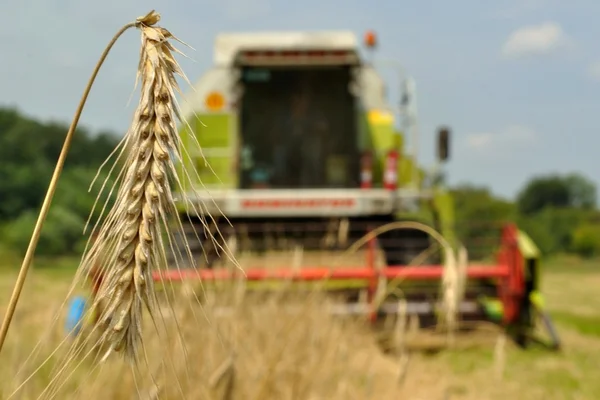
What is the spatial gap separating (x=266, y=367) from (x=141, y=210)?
1.42 meters

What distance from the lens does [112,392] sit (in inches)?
59.2

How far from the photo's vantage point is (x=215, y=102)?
24.1 ft

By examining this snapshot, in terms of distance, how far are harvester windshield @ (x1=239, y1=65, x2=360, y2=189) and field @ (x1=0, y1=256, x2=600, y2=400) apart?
8.41 feet

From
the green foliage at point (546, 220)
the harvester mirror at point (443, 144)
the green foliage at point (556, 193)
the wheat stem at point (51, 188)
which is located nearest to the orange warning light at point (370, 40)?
the harvester mirror at point (443, 144)

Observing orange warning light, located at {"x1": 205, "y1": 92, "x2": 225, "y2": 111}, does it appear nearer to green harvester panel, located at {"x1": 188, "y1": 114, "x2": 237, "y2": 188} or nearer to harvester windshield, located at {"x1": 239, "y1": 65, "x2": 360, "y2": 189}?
green harvester panel, located at {"x1": 188, "y1": 114, "x2": 237, "y2": 188}

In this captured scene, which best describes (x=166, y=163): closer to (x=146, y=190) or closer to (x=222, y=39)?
(x=146, y=190)

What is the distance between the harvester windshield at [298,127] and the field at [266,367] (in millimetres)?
2564

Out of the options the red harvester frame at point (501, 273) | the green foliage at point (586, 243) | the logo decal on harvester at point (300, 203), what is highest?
the logo decal on harvester at point (300, 203)

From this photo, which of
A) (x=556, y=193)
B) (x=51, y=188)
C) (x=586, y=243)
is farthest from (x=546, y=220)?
(x=51, y=188)

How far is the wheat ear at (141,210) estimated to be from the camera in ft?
1.38

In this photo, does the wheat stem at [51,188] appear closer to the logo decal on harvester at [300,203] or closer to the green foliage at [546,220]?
the logo decal on harvester at [300,203]

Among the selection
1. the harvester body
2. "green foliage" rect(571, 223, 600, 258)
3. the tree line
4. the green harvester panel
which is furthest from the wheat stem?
"green foliage" rect(571, 223, 600, 258)

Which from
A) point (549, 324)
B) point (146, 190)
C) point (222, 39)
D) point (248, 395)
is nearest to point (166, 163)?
point (146, 190)

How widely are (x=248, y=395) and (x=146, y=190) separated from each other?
1360 millimetres
